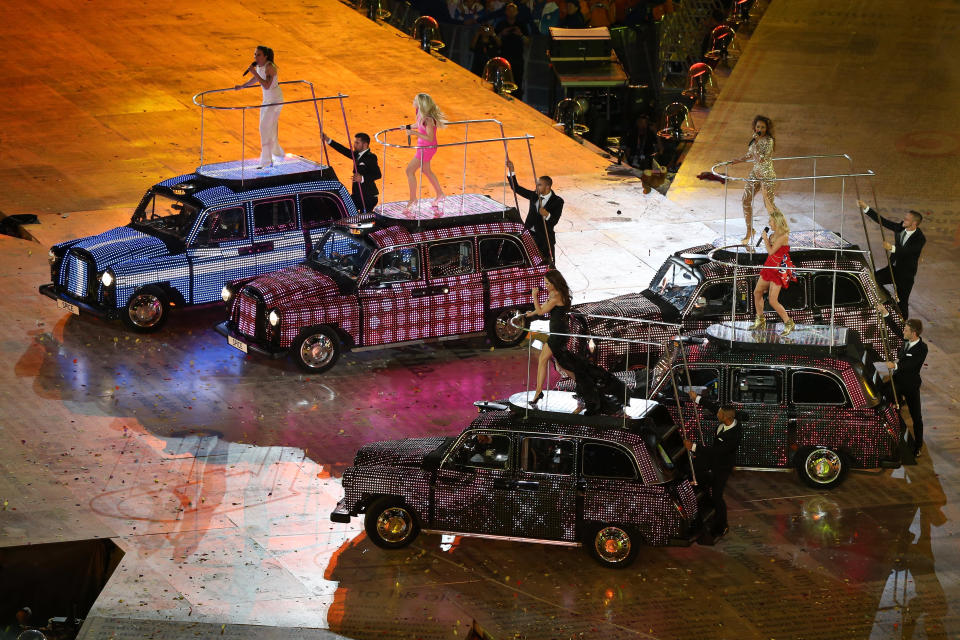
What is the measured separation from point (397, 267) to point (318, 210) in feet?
7.74

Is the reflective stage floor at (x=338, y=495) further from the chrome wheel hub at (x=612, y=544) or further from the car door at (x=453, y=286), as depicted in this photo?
the car door at (x=453, y=286)

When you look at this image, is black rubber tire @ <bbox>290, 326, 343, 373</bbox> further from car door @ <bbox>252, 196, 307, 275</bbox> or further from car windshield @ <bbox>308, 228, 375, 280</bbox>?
car door @ <bbox>252, 196, 307, 275</bbox>

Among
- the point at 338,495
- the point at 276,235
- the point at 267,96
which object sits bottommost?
the point at 338,495

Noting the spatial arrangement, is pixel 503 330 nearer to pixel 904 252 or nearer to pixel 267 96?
pixel 904 252

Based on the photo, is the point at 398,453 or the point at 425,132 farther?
the point at 425,132

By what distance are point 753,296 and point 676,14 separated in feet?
54.6

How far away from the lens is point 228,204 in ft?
61.4

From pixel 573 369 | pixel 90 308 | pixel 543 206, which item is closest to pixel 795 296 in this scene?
pixel 543 206

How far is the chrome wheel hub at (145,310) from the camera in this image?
18.2 m

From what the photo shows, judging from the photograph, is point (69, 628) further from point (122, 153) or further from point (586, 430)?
point (122, 153)

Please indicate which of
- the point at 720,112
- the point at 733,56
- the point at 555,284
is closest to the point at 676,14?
the point at 733,56

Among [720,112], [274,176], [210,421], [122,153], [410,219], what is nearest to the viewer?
[210,421]

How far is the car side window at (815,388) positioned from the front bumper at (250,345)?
5.96m

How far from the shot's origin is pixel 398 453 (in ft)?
44.1
